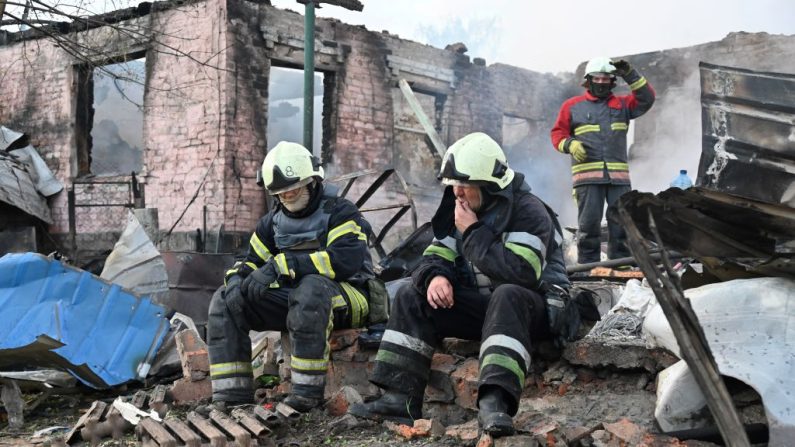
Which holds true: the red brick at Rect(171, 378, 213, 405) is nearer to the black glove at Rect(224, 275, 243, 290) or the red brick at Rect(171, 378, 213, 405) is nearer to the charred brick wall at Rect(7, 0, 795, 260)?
the black glove at Rect(224, 275, 243, 290)

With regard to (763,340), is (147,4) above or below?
above

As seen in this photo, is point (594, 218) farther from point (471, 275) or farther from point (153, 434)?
point (153, 434)

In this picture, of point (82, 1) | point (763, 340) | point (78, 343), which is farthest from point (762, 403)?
point (82, 1)

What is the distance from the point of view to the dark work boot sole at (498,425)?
3385 mm

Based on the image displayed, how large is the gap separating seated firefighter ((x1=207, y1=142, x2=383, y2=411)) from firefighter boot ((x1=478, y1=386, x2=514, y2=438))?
131cm

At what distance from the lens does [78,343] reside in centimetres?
611

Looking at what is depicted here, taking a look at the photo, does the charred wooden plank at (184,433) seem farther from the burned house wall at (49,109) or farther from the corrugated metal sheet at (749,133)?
the burned house wall at (49,109)

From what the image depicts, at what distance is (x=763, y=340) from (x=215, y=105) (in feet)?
33.1

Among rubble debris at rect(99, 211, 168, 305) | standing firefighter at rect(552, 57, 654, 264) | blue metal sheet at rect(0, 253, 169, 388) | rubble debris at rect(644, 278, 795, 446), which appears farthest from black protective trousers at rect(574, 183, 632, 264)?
rubble debris at rect(99, 211, 168, 305)

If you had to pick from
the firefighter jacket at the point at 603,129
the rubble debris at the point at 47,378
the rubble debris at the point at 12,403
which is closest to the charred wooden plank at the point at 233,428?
the rubble debris at the point at 12,403

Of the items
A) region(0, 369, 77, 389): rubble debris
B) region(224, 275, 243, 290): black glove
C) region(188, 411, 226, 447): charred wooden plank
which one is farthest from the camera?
region(0, 369, 77, 389): rubble debris

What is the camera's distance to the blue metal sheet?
19.4ft

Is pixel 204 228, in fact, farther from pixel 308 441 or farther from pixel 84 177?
pixel 308 441

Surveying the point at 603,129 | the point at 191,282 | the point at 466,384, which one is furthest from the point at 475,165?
the point at 191,282
